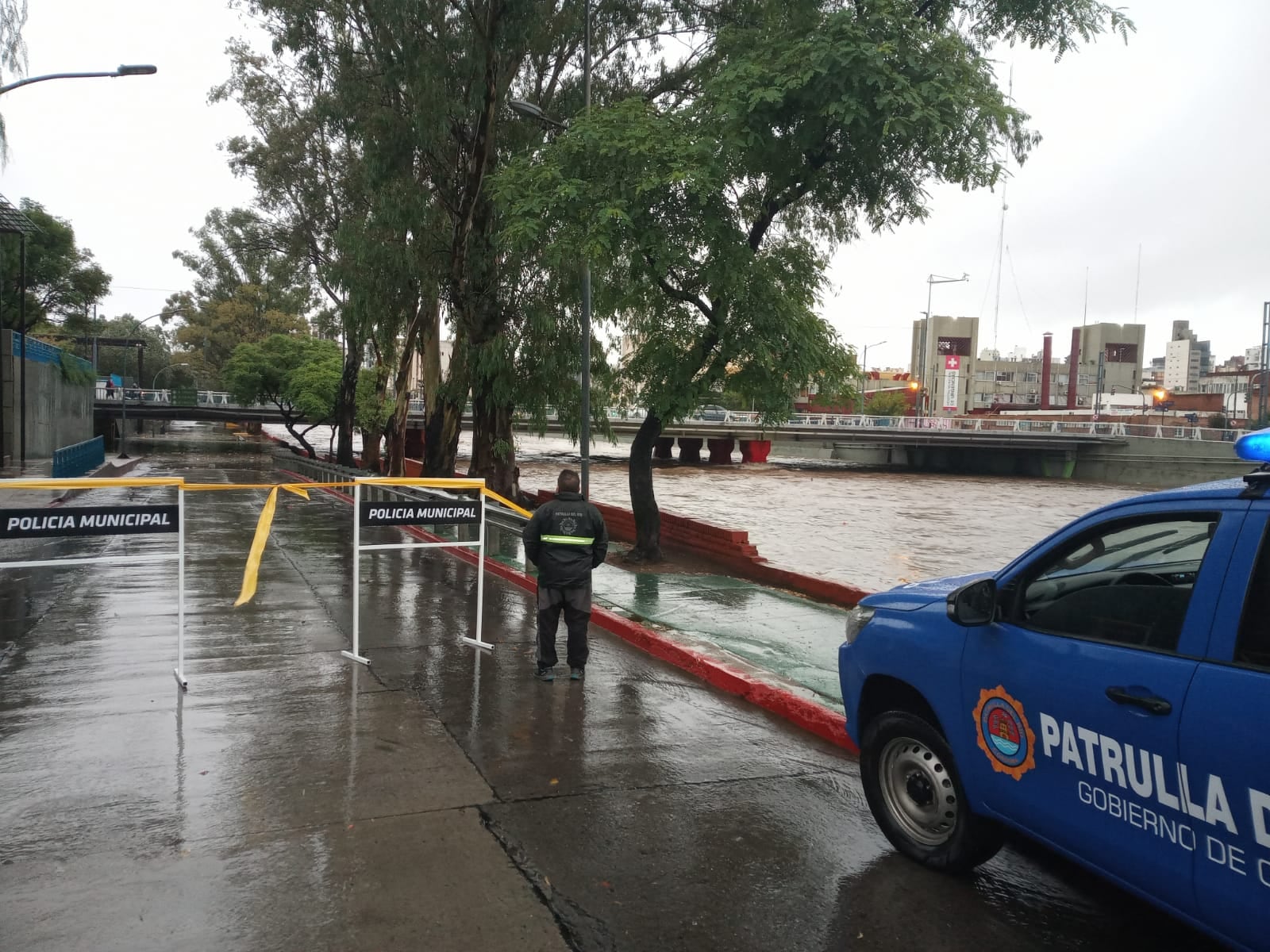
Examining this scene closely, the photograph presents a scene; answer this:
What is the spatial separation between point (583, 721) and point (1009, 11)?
40.6 feet

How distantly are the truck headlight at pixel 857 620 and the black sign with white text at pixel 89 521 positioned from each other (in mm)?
4806

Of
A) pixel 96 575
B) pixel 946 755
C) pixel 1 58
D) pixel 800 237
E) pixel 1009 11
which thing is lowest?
pixel 96 575

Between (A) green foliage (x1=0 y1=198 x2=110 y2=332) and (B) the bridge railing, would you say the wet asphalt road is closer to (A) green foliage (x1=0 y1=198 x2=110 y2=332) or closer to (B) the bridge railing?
(A) green foliage (x1=0 y1=198 x2=110 y2=332)

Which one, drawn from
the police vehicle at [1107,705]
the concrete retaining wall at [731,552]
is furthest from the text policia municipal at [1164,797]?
the concrete retaining wall at [731,552]

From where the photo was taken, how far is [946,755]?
4.17 metres

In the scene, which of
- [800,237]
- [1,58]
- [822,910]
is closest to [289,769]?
[822,910]

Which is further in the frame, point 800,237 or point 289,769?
point 800,237

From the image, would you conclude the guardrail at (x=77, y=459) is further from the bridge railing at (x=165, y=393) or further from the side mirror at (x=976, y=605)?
the side mirror at (x=976, y=605)

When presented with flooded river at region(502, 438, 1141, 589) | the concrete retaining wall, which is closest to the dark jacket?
the concrete retaining wall

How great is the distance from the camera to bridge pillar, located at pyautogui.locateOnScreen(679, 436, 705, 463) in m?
74.9

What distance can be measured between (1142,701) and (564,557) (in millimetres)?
4804

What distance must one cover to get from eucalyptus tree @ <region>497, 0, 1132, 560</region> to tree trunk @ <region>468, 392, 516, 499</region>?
267 inches

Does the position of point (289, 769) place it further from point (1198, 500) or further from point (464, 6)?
point (464, 6)

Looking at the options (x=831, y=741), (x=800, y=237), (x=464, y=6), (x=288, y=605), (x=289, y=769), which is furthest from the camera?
(x=464, y=6)
